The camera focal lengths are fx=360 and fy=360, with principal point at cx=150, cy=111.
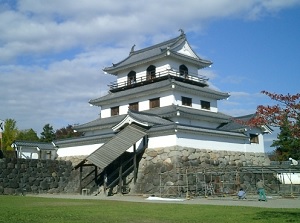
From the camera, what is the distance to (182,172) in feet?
74.0

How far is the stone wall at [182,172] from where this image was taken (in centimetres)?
2217

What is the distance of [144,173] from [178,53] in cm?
1237

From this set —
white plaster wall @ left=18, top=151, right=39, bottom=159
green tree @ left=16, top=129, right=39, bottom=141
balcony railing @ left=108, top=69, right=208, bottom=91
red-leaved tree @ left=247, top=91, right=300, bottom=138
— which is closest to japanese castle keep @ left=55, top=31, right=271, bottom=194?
balcony railing @ left=108, top=69, right=208, bottom=91

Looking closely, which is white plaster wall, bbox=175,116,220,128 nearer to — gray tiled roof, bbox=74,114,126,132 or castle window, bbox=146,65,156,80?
gray tiled roof, bbox=74,114,126,132

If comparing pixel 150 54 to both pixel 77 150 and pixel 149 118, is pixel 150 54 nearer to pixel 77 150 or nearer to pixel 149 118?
pixel 149 118

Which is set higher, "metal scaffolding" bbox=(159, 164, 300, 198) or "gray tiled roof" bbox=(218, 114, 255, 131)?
"gray tiled roof" bbox=(218, 114, 255, 131)

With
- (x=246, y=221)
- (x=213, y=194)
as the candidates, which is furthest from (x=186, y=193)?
(x=246, y=221)

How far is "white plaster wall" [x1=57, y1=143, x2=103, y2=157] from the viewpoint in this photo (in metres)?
28.1

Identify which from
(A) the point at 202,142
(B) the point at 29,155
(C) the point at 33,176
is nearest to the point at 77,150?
(C) the point at 33,176

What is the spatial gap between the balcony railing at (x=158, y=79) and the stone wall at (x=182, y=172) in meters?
8.17

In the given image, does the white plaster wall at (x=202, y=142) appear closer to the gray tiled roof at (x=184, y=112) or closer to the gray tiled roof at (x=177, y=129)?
the gray tiled roof at (x=177, y=129)

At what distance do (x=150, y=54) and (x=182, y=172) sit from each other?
14.7 m

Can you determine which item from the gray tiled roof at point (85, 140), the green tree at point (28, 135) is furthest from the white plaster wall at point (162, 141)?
the green tree at point (28, 135)

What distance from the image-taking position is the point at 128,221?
9.17m
